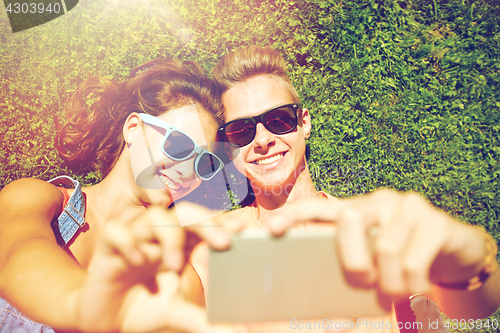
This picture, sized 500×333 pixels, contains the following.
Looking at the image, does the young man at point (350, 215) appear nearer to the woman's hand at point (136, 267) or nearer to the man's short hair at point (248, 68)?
the man's short hair at point (248, 68)

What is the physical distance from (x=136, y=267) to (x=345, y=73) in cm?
345

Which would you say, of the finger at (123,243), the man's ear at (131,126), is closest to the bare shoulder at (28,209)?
the man's ear at (131,126)

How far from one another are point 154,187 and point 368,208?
87.4 inches

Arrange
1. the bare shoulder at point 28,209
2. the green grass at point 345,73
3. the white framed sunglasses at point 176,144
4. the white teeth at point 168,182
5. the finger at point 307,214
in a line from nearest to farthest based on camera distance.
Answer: the finger at point 307,214 → the bare shoulder at point 28,209 → the white framed sunglasses at point 176,144 → the white teeth at point 168,182 → the green grass at point 345,73

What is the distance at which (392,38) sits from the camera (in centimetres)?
345

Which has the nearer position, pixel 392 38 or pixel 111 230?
pixel 111 230

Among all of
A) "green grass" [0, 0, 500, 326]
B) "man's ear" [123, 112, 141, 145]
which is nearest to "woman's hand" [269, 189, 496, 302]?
"man's ear" [123, 112, 141, 145]

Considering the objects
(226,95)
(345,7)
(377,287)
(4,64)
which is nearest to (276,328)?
(377,287)

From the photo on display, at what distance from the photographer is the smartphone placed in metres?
0.97

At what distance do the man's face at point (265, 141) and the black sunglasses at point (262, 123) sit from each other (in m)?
0.05

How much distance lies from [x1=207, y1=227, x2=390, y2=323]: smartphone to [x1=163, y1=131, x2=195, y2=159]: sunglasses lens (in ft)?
5.61

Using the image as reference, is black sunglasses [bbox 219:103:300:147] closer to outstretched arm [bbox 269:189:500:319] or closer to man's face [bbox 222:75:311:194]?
man's face [bbox 222:75:311:194]

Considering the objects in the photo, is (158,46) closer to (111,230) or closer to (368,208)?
(111,230)

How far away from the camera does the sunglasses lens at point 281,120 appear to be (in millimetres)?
2559
